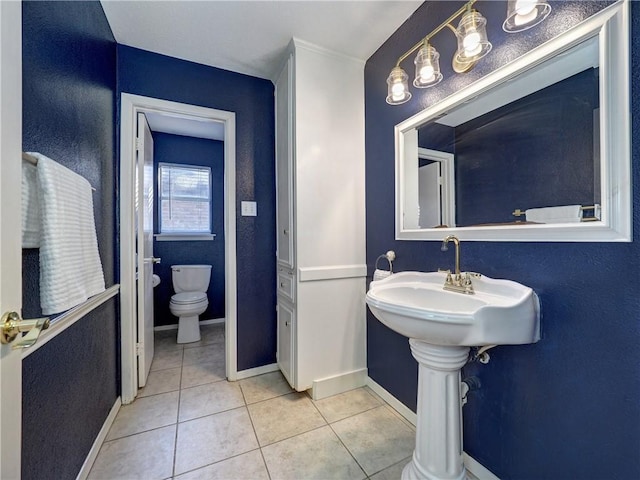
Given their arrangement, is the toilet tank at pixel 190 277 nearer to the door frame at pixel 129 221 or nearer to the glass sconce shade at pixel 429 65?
the door frame at pixel 129 221

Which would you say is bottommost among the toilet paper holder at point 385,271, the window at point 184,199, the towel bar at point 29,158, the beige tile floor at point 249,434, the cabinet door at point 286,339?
the beige tile floor at point 249,434

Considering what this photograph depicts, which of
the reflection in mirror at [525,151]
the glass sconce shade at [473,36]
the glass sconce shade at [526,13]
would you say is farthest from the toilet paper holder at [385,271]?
the glass sconce shade at [526,13]

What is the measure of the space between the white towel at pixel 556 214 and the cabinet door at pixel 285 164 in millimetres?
1250

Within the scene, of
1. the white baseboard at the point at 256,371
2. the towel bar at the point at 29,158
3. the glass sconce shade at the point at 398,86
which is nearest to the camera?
the towel bar at the point at 29,158

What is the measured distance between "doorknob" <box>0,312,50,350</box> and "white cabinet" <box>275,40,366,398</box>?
1264 millimetres

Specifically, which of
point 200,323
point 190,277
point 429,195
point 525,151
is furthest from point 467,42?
point 200,323

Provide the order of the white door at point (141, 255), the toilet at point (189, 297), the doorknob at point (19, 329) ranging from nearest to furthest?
the doorknob at point (19, 329) → the white door at point (141, 255) → the toilet at point (189, 297)

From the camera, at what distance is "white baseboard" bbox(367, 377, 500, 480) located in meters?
1.14

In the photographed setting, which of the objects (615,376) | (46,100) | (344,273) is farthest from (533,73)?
(46,100)

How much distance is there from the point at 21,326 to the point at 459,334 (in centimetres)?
107

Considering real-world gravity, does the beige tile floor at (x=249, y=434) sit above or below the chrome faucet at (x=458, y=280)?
below

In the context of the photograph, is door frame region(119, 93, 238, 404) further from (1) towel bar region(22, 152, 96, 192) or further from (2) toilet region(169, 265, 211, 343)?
(1) towel bar region(22, 152, 96, 192)

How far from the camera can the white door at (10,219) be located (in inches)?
19.0

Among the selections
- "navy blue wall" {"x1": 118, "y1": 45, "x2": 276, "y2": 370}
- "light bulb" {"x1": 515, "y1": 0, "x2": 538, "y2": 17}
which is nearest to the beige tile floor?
"navy blue wall" {"x1": 118, "y1": 45, "x2": 276, "y2": 370}
